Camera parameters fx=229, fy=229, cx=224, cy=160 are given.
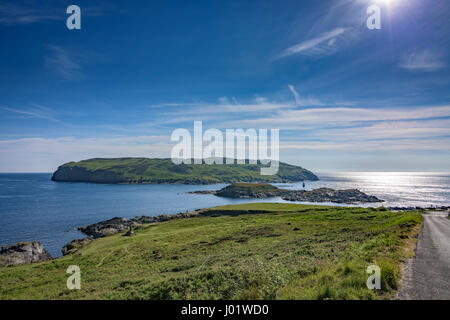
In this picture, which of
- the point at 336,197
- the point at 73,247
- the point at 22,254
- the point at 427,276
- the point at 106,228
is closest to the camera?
the point at 427,276

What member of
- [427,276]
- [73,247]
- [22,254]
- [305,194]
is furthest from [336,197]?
[22,254]

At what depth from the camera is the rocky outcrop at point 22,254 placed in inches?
1473

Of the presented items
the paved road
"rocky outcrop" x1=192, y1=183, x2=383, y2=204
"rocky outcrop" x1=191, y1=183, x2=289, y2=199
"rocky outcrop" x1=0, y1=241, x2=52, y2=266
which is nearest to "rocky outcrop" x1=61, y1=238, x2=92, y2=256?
"rocky outcrop" x1=0, y1=241, x2=52, y2=266

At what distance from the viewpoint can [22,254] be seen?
1554 inches

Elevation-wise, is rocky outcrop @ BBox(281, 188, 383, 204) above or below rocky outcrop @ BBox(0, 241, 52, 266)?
below

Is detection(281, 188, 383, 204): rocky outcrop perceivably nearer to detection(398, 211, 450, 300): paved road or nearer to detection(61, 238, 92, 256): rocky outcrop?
detection(61, 238, 92, 256): rocky outcrop

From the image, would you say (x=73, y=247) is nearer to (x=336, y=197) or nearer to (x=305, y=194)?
(x=305, y=194)

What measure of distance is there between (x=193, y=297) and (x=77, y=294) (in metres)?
11.5

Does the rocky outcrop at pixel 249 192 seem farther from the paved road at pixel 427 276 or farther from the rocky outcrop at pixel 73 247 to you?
the paved road at pixel 427 276

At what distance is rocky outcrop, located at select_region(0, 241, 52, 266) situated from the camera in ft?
123

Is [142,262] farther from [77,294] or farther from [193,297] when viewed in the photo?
[193,297]

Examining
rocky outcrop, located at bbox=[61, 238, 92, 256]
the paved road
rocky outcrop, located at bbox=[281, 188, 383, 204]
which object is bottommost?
rocky outcrop, located at bbox=[281, 188, 383, 204]

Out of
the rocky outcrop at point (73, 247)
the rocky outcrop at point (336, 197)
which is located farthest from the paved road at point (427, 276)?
the rocky outcrop at point (336, 197)

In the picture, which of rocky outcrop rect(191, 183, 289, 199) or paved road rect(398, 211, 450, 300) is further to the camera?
rocky outcrop rect(191, 183, 289, 199)
